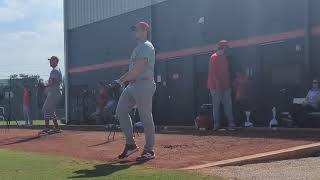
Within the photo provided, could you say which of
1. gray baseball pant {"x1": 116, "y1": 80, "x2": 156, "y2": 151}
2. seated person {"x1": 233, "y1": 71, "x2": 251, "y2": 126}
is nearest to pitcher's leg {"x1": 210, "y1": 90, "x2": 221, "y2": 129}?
seated person {"x1": 233, "y1": 71, "x2": 251, "y2": 126}

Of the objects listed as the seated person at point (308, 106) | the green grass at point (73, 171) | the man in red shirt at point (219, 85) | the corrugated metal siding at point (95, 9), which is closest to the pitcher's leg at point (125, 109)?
the green grass at point (73, 171)

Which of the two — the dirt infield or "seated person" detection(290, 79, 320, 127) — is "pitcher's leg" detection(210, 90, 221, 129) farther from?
"seated person" detection(290, 79, 320, 127)

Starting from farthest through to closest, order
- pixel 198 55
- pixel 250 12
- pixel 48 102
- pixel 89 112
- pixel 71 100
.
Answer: pixel 71 100, pixel 89 112, pixel 198 55, pixel 250 12, pixel 48 102

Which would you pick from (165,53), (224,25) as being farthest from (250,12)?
(165,53)

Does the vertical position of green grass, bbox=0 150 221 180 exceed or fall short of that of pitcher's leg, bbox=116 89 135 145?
it falls short

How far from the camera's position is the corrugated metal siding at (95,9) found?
73.6 ft

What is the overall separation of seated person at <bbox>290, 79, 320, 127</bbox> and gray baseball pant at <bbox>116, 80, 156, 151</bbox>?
650cm

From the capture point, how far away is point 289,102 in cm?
1539

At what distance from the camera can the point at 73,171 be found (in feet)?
24.7

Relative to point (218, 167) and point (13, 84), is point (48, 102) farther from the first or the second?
point (13, 84)

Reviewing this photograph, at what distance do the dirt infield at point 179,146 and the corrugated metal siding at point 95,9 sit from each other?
385 inches

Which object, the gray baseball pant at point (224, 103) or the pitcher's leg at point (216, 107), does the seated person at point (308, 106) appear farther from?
the pitcher's leg at point (216, 107)

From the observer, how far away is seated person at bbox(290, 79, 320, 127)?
1382 cm

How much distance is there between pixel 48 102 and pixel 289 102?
6216 mm
